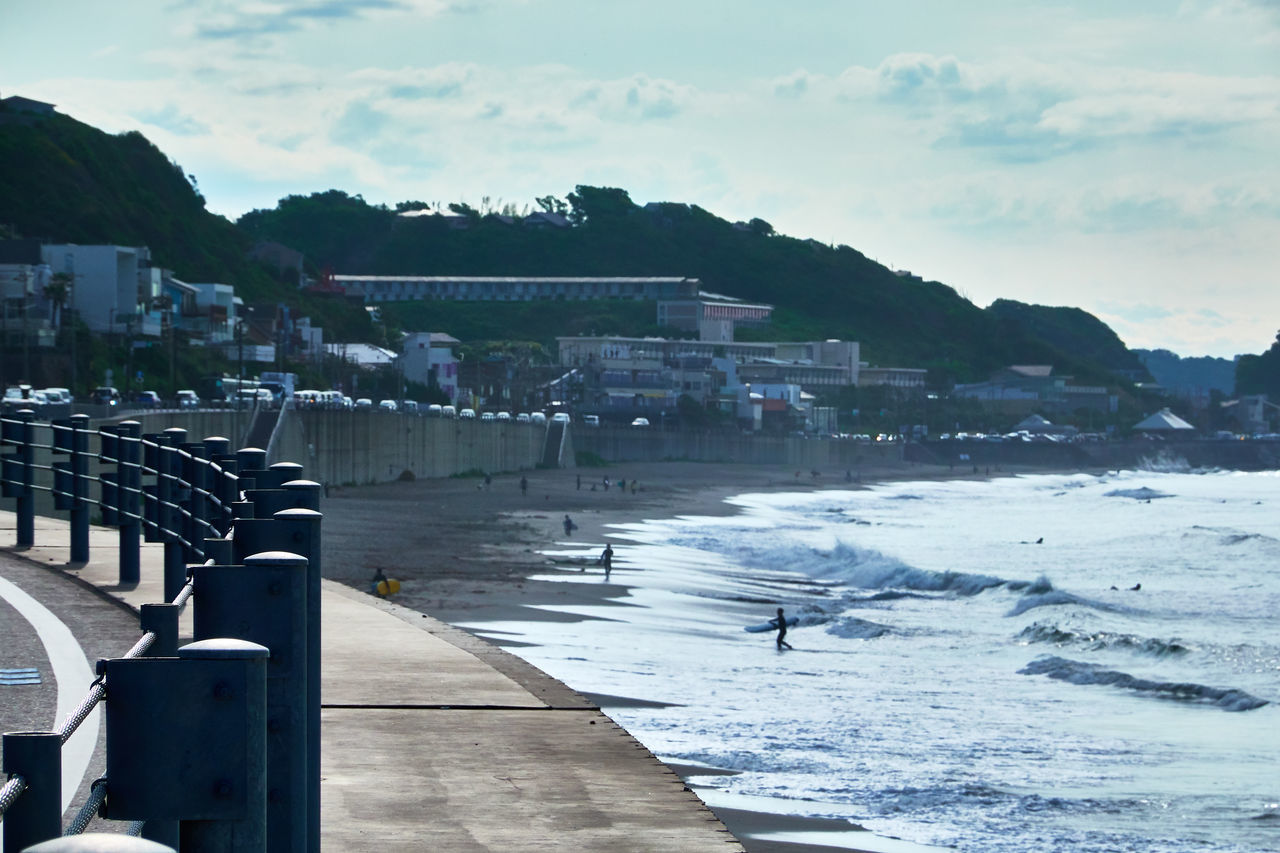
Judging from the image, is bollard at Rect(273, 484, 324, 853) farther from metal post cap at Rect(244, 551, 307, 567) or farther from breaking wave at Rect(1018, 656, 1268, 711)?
breaking wave at Rect(1018, 656, 1268, 711)

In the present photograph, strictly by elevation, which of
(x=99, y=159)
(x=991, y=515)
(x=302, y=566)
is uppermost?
(x=99, y=159)

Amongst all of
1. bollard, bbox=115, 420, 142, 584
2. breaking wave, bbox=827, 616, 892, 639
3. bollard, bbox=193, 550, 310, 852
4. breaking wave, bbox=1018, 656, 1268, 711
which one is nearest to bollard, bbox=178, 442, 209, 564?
bollard, bbox=115, 420, 142, 584

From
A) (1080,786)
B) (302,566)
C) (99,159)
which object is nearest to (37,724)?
(302,566)

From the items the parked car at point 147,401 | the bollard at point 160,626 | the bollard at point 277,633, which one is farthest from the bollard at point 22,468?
the parked car at point 147,401

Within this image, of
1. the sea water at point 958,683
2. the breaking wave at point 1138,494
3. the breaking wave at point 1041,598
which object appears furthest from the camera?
the breaking wave at point 1138,494

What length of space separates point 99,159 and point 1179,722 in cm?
11496

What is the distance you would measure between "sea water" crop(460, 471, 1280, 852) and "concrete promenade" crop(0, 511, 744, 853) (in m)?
4.56

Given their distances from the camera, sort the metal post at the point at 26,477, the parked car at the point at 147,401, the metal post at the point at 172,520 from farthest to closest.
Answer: the parked car at the point at 147,401, the metal post at the point at 26,477, the metal post at the point at 172,520

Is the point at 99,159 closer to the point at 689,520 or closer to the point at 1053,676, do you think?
the point at 689,520

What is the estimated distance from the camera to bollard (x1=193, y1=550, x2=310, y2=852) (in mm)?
4281

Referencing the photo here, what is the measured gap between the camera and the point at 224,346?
98.3m

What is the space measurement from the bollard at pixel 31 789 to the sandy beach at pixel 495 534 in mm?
10595

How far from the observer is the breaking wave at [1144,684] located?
23.7 meters

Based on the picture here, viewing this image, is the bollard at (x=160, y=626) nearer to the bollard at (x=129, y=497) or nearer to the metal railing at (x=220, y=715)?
the metal railing at (x=220, y=715)
